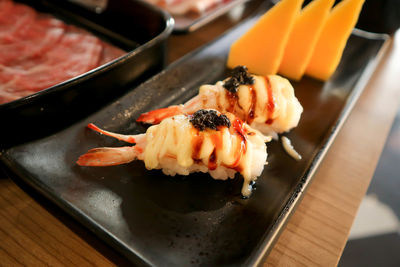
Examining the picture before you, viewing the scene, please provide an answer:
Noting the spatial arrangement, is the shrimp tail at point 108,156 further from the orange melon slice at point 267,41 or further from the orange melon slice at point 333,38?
the orange melon slice at point 333,38

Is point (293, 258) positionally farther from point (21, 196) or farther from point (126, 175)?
point (21, 196)

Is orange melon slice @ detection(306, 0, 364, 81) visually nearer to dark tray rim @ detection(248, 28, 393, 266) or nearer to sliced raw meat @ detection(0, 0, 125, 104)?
dark tray rim @ detection(248, 28, 393, 266)

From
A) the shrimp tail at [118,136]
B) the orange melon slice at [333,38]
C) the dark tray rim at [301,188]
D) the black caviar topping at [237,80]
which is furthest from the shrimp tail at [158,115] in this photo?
the orange melon slice at [333,38]

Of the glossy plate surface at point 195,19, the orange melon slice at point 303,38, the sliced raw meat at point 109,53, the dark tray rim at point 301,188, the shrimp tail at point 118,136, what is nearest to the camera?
the dark tray rim at point 301,188

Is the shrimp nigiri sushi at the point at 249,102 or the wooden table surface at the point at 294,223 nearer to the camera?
the wooden table surface at the point at 294,223

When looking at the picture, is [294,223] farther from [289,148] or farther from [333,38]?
[333,38]

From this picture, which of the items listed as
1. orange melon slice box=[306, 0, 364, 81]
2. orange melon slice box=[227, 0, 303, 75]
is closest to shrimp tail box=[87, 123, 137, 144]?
orange melon slice box=[227, 0, 303, 75]

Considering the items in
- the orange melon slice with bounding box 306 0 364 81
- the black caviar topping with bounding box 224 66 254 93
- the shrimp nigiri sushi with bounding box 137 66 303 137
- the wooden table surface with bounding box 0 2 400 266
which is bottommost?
the wooden table surface with bounding box 0 2 400 266
